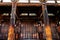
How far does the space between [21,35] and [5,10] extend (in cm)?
232

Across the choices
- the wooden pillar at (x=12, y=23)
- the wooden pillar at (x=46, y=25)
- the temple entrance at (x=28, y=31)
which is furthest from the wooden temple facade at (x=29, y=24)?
the wooden pillar at (x=12, y=23)

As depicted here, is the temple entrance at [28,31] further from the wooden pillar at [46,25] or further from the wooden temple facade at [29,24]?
the wooden pillar at [46,25]

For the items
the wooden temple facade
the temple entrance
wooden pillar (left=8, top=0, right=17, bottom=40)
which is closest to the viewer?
wooden pillar (left=8, top=0, right=17, bottom=40)

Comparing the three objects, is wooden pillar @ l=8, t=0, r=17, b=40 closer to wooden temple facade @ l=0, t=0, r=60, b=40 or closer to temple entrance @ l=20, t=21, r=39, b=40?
wooden temple facade @ l=0, t=0, r=60, b=40

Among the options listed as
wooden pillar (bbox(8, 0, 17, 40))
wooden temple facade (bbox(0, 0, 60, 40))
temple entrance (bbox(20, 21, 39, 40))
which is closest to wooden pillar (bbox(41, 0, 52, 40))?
wooden temple facade (bbox(0, 0, 60, 40))

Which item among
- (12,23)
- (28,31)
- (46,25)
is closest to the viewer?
(12,23)

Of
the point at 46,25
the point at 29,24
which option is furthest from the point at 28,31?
the point at 46,25

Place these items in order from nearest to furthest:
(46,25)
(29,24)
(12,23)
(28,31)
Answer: (12,23) < (46,25) < (28,31) < (29,24)

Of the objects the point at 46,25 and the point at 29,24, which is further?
the point at 29,24

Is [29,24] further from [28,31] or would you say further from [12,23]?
[12,23]

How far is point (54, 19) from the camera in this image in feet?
34.3

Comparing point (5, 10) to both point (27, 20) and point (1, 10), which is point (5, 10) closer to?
point (1, 10)

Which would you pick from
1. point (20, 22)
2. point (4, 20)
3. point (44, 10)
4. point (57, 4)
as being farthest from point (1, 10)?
point (57, 4)

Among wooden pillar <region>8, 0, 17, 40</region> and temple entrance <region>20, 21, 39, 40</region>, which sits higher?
wooden pillar <region>8, 0, 17, 40</region>
